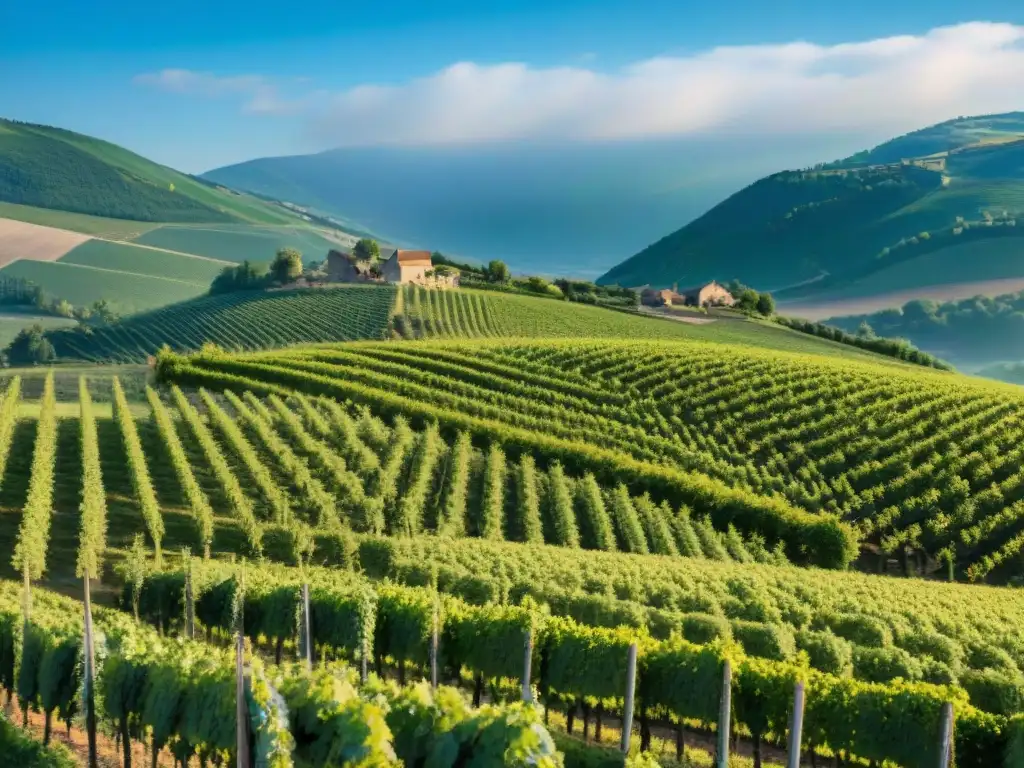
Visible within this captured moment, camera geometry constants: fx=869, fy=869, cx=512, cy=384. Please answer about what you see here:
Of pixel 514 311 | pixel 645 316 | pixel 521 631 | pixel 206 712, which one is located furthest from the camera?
pixel 645 316

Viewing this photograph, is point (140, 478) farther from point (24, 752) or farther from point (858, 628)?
point (858, 628)

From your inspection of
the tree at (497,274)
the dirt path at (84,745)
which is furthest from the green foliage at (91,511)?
the tree at (497,274)

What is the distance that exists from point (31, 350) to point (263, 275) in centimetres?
2533

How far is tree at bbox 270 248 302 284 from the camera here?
96375 mm

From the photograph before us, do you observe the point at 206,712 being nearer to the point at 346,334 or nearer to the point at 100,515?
the point at 100,515

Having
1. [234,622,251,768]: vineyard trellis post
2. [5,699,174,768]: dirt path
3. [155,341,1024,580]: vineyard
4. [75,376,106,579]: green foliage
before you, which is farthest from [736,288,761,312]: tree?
[234,622,251,768]: vineyard trellis post

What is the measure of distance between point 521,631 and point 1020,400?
134 ft

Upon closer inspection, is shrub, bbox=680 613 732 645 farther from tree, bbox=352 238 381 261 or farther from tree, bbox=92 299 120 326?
tree, bbox=92 299 120 326

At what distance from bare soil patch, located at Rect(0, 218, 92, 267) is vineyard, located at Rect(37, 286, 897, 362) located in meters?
92.6

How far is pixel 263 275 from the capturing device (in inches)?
3979

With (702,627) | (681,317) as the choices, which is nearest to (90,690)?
(702,627)

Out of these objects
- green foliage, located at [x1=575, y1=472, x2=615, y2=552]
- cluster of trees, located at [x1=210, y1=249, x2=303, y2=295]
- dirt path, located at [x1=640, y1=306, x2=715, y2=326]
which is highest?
cluster of trees, located at [x1=210, y1=249, x2=303, y2=295]

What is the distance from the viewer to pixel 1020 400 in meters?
45.6

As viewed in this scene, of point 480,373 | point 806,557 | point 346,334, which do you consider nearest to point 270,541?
point 806,557
